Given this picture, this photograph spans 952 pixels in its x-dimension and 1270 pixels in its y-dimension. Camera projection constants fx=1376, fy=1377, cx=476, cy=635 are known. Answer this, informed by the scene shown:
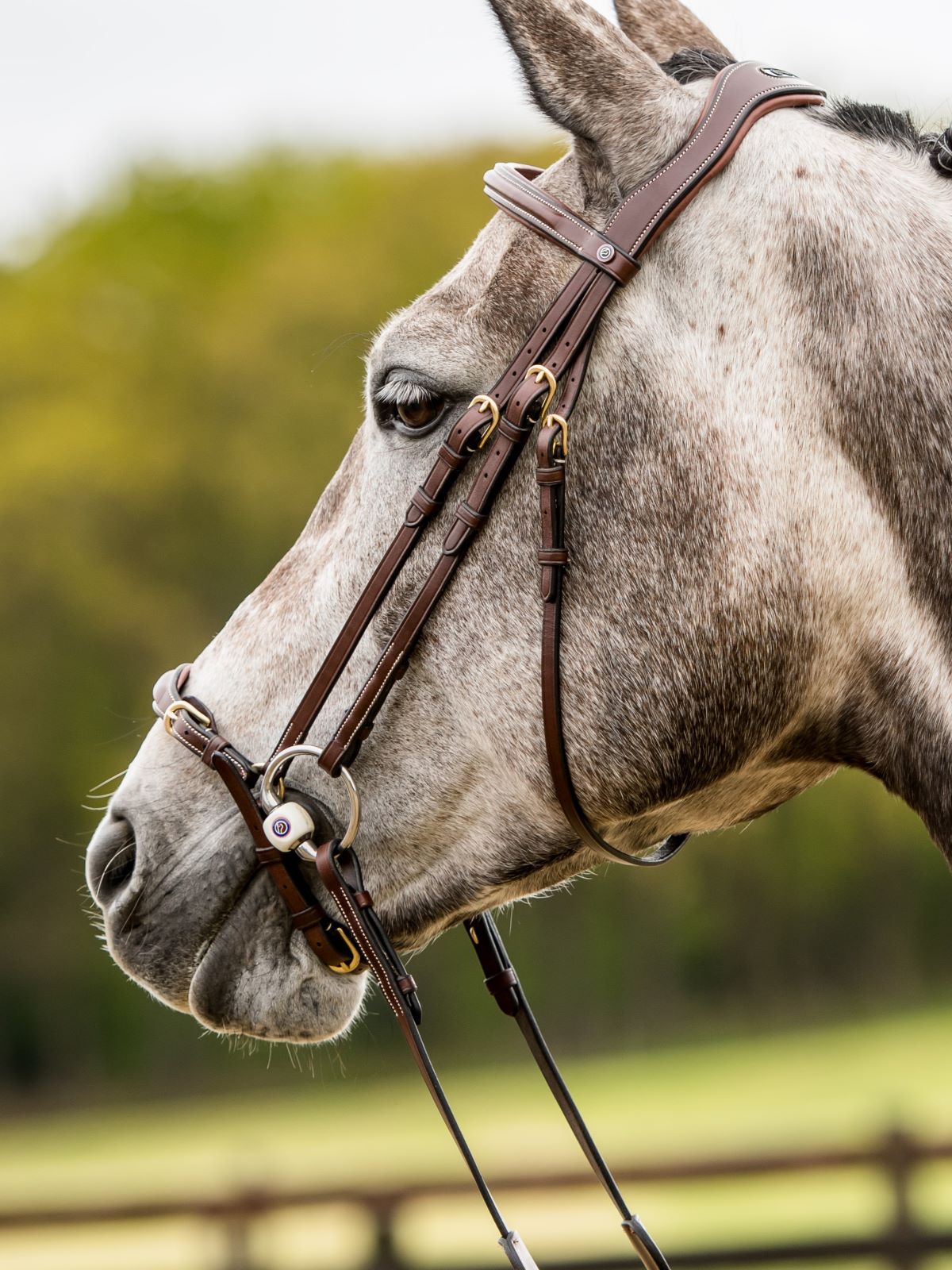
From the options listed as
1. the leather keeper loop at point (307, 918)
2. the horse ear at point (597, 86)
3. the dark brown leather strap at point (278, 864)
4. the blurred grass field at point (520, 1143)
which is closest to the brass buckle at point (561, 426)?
the horse ear at point (597, 86)

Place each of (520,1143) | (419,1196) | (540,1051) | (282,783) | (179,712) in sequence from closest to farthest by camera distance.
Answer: (282,783) → (179,712) → (540,1051) → (419,1196) → (520,1143)

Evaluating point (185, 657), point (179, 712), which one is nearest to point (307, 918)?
point (179, 712)

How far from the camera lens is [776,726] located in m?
2.32

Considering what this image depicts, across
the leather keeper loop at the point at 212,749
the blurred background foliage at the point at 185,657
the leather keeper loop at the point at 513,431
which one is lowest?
the blurred background foliage at the point at 185,657

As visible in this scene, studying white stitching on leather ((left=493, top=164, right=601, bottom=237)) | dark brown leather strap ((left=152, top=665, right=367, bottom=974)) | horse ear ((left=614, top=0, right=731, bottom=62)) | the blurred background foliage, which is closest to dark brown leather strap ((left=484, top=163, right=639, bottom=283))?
white stitching on leather ((left=493, top=164, right=601, bottom=237))

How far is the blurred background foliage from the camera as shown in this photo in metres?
28.1

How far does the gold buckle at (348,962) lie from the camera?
2.50 m

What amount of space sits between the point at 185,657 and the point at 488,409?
2671 cm

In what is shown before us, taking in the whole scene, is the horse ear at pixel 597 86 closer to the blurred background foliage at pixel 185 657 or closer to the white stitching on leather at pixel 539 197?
the white stitching on leather at pixel 539 197

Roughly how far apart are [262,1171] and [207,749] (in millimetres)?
8130

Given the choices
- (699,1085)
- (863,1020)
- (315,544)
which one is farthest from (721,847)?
(315,544)

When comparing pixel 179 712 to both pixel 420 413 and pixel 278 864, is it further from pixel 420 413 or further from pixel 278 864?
pixel 420 413

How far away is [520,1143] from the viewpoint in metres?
19.0

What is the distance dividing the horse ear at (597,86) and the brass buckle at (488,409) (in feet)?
1.44
